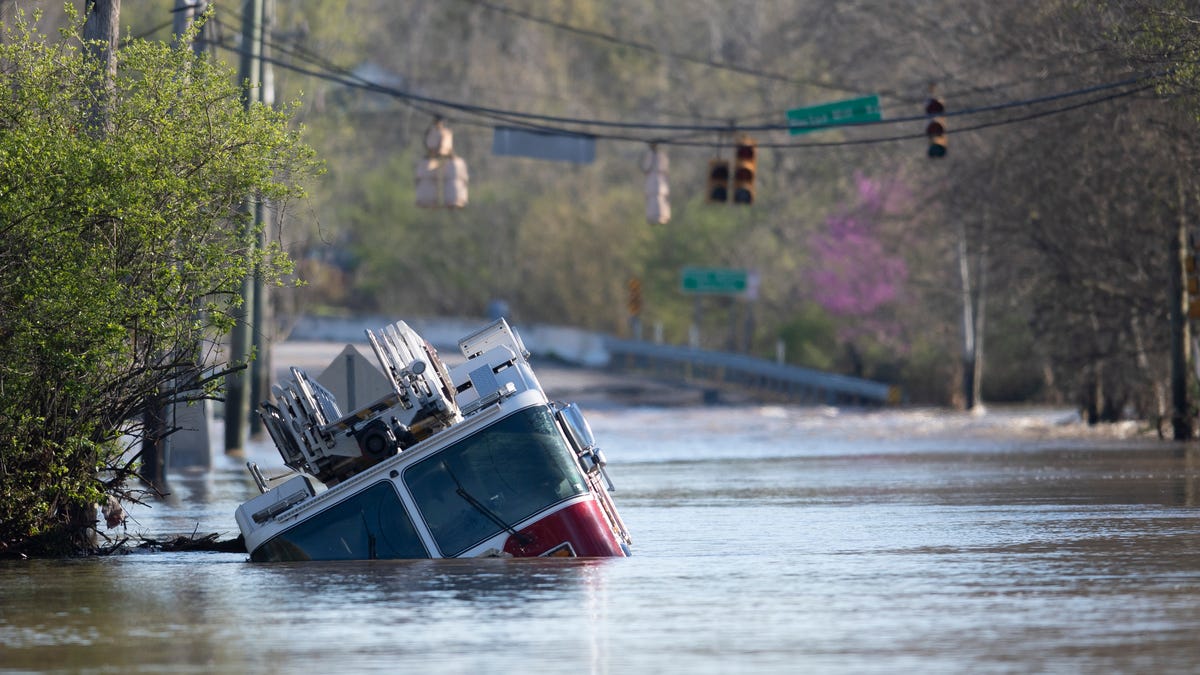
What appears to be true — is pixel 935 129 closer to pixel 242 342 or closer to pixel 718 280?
pixel 242 342

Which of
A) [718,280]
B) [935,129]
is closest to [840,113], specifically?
[935,129]

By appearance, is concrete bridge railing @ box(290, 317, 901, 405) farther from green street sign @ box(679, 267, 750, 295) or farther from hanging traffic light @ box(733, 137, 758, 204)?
hanging traffic light @ box(733, 137, 758, 204)

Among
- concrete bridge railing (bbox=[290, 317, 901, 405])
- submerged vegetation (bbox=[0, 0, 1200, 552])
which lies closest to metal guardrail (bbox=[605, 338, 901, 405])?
concrete bridge railing (bbox=[290, 317, 901, 405])

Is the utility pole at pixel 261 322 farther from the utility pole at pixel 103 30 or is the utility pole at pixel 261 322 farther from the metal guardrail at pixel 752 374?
the metal guardrail at pixel 752 374

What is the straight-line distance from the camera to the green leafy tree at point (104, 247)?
17688 millimetres

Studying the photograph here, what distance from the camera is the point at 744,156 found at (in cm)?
3388

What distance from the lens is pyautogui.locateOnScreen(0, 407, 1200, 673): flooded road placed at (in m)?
12.1

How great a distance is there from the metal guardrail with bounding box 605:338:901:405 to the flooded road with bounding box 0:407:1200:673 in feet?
105

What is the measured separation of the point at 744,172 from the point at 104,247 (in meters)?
17.1

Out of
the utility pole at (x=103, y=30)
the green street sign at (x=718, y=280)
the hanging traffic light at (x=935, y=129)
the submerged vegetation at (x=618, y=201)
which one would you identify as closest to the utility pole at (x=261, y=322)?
the submerged vegetation at (x=618, y=201)

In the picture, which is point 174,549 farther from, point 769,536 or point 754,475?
point 754,475

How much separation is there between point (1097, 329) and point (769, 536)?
23.0 metres

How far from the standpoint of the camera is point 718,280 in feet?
214

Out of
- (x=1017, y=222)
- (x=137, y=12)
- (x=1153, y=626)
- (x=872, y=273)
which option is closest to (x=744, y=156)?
(x=1017, y=222)
